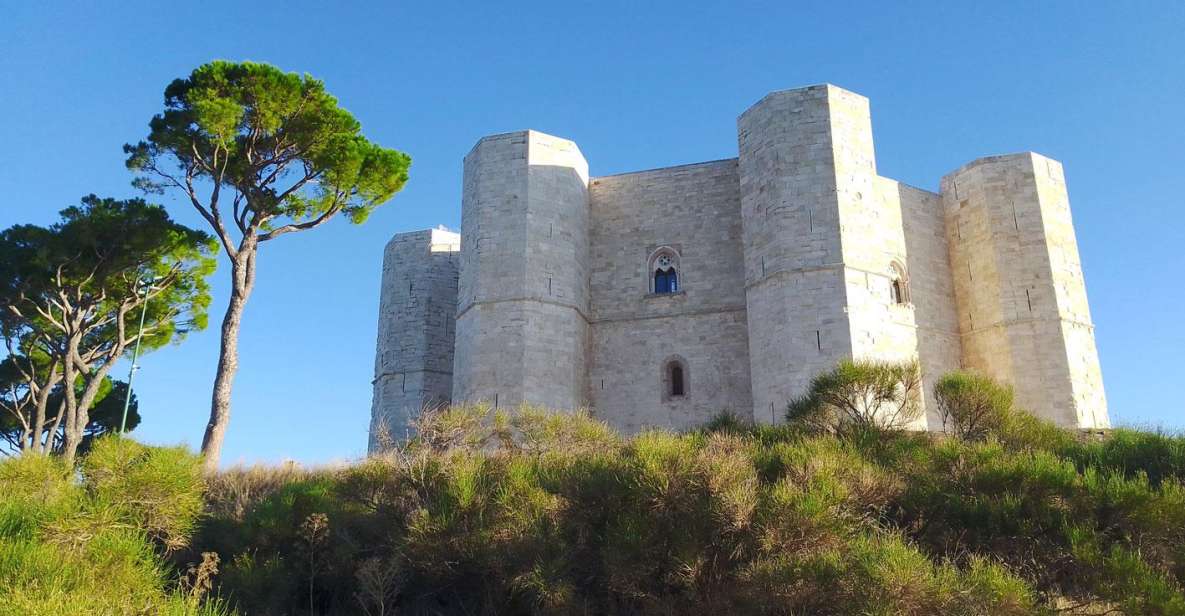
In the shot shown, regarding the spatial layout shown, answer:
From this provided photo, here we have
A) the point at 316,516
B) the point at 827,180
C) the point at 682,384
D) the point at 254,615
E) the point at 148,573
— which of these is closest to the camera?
the point at 148,573

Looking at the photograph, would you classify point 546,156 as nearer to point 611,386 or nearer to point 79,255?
point 611,386

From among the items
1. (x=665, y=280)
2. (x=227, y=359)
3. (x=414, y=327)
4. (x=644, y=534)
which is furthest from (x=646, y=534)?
(x=414, y=327)

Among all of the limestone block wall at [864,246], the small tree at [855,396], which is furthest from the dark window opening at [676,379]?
the small tree at [855,396]

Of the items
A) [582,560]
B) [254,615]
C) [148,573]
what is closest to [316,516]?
[254,615]

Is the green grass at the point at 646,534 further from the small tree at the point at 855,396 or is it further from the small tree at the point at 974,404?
the small tree at the point at 855,396

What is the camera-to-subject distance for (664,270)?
16.5 metres

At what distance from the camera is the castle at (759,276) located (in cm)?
→ 1394

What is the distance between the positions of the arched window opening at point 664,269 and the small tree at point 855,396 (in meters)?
5.96

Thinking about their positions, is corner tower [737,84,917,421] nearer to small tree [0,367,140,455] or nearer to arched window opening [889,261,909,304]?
arched window opening [889,261,909,304]

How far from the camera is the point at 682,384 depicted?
51.4 feet

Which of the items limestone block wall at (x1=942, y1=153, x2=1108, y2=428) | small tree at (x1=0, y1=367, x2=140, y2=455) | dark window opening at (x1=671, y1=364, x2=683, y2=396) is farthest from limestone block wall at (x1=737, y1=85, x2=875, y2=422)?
small tree at (x1=0, y1=367, x2=140, y2=455)

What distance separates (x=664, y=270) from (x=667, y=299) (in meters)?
0.70

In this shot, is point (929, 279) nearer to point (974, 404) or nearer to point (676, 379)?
point (676, 379)

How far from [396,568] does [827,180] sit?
10.2 m
